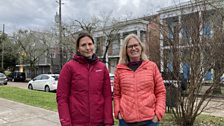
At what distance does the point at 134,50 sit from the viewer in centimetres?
323

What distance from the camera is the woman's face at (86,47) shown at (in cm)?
307

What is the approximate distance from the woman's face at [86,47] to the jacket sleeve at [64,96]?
241mm

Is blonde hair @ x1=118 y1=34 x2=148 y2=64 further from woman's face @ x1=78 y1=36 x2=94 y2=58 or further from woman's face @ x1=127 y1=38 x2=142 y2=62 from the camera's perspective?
woman's face @ x1=78 y1=36 x2=94 y2=58

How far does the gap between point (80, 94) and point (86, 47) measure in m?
0.52

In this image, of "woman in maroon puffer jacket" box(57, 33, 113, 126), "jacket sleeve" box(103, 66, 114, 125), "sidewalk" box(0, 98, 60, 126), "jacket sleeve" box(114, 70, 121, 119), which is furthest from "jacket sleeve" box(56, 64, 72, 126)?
"sidewalk" box(0, 98, 60, 126)

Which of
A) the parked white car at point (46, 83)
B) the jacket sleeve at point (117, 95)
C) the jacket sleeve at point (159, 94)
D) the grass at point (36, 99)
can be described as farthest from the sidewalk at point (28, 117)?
the parked white car at point (46, 83)

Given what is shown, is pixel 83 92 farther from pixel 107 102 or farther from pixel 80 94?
pixel 107 102

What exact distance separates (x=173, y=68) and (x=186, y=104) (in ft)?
2.92

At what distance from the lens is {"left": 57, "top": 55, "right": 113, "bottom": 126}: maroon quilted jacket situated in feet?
9.77

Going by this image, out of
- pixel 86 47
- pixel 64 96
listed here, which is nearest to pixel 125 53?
pixel 86 47

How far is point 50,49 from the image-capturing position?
42.9 meters

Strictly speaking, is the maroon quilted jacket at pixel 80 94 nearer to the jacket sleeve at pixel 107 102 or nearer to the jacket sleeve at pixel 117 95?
the jacket sleeve at pixel 107 102

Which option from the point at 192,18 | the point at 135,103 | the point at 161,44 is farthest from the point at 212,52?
the point at 135,103

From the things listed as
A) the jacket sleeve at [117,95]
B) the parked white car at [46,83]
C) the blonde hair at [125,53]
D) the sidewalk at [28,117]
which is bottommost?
the sidewalk at [28,117]
